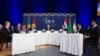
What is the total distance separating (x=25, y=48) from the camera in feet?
25.5

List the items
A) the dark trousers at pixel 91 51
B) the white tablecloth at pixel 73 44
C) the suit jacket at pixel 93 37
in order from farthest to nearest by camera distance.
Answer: the suit jacket at pixel 93 37 < the dark trousers at pixel 91 51 < the white tablecloth at pixel 73 44

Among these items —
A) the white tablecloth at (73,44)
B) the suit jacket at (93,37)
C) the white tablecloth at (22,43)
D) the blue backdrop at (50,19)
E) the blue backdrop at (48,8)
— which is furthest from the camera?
the blue backdrop at (48,8)

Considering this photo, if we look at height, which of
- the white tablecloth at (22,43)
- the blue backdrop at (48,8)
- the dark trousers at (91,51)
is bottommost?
the dark trousers at (91,51)

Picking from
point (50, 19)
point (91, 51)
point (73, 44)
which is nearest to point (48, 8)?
point (50, 19)

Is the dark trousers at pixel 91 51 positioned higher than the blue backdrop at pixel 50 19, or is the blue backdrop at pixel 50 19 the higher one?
the blue backdrop at pixel 50 19

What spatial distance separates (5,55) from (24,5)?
6252 millimetres

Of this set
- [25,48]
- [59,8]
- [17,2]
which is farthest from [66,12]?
[25,48]

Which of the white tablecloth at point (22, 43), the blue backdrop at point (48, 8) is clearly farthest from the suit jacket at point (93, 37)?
the blue backdrop at point (48, 8)

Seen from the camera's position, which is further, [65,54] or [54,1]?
[54,1]

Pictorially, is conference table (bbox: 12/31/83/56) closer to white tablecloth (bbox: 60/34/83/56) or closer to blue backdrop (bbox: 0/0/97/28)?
white tablecloth (bbox: 60/34/83/56)

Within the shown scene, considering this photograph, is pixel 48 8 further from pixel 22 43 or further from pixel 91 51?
pixel 22 43

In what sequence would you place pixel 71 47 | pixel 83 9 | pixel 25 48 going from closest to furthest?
pixel 71 47, pixel 25 48, pixel 83 9

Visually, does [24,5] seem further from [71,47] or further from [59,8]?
[71,47]

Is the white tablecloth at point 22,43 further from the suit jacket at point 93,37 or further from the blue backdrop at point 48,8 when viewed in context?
the blue backdrop at point 48,8
